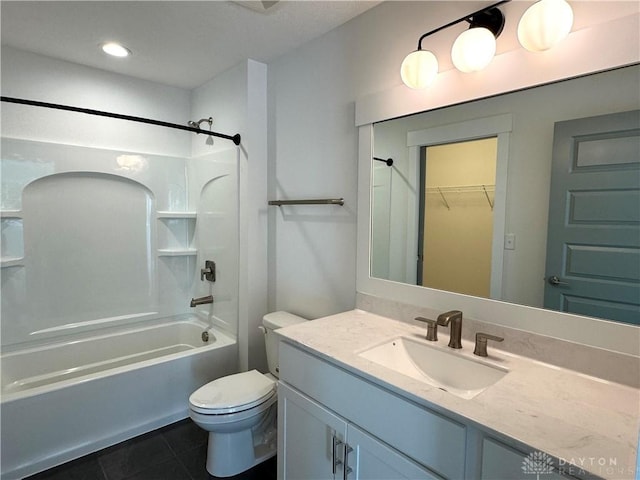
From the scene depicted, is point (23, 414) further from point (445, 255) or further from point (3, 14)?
point (445, 255)

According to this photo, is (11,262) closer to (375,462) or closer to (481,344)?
(375,462)

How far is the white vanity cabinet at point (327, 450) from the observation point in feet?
3.48

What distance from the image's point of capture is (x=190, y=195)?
304 cm

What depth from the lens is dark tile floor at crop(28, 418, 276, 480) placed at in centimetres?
182

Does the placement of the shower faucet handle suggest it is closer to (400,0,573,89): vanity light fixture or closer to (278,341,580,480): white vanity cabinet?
(278,341,580,480): white vanity cabinet

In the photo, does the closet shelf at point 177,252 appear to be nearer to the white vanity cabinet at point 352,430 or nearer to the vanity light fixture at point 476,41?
the white vanity cabinet at point 352,430

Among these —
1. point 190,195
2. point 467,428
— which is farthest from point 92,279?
point 467,428

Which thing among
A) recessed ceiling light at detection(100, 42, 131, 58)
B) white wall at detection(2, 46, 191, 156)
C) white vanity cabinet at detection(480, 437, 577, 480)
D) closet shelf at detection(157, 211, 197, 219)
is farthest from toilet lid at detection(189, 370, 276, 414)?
recessed ceiling light at detection(100, 42, 131, 58)

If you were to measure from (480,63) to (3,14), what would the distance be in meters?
2.44

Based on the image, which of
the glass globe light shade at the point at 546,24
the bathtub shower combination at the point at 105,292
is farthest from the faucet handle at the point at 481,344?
the bathtub shower combination at the point at 105,292

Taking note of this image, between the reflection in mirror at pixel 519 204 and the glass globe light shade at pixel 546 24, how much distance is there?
15cm

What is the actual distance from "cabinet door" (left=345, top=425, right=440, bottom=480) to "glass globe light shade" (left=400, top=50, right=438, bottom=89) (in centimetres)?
137

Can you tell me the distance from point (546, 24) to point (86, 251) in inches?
121

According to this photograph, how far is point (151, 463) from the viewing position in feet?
6.24
